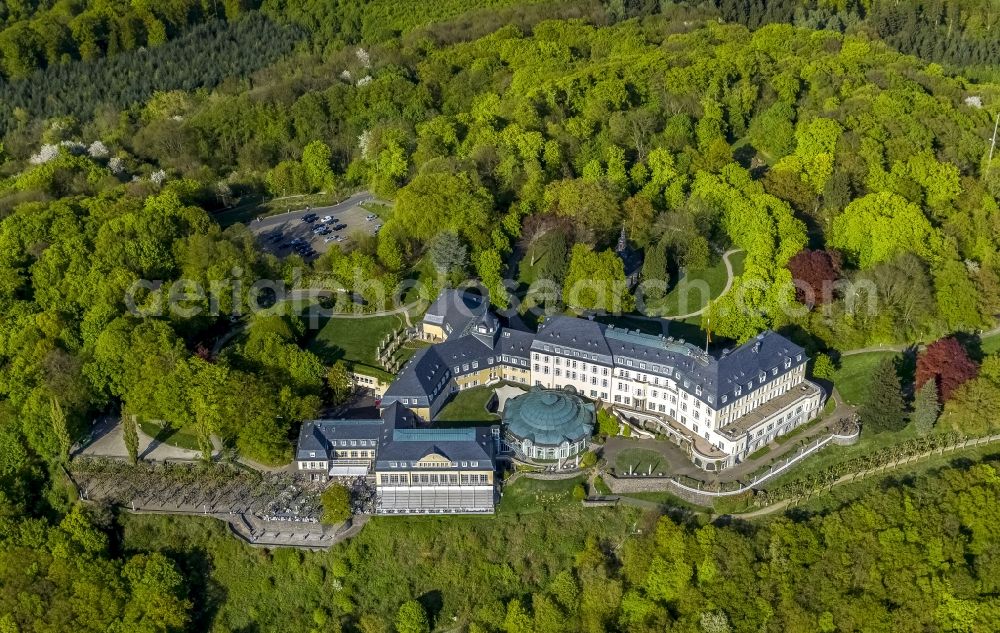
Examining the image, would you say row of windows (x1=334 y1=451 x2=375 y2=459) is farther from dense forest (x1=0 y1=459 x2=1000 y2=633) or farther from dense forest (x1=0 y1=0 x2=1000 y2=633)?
dense forest (x1=0 y1=459 x2=1000 y2=633)

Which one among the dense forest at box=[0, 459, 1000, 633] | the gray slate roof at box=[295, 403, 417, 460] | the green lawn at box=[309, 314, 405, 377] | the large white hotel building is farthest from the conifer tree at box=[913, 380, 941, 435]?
the green lawn at box=[309, 314, 405, 377]

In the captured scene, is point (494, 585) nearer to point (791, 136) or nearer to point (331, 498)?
point (331, 498)

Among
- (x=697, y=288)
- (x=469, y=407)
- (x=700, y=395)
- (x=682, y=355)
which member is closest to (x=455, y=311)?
(x=469, y=407)

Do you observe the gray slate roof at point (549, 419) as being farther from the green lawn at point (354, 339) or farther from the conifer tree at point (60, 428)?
the conifer tree at point (60, 428)

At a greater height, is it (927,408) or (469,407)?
(927,408)

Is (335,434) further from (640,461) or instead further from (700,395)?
(700,395)

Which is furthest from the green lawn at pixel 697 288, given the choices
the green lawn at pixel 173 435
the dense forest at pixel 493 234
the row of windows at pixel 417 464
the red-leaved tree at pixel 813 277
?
the green lawn at pixel 173 435
